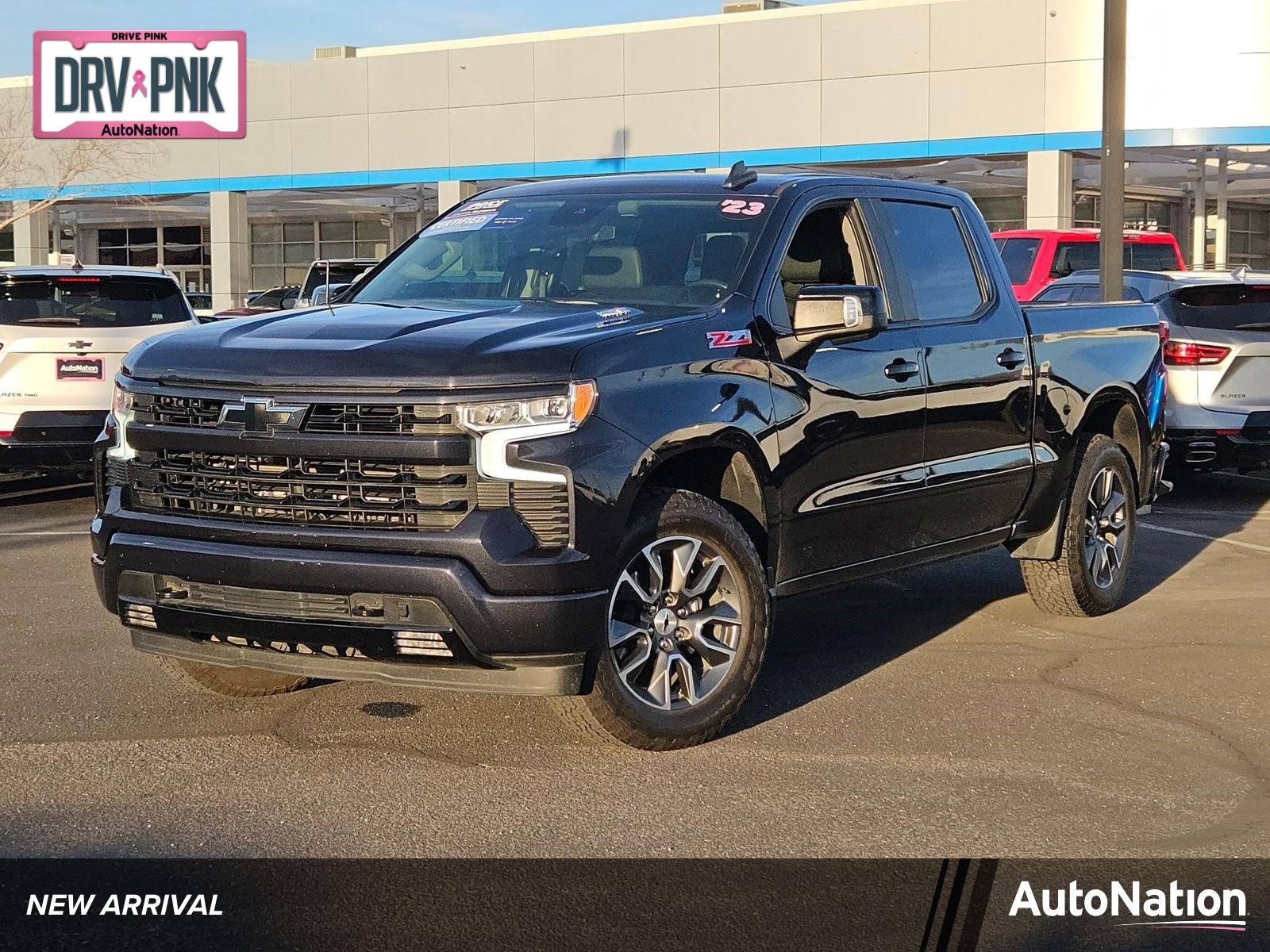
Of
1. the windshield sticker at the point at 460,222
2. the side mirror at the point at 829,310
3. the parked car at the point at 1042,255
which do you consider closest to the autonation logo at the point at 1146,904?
the side mirror at the point at 829,310

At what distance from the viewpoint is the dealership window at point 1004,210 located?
41406 millimetres

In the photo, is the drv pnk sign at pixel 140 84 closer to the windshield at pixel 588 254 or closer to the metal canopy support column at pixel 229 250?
the metal canopy support column at pixel 229 250

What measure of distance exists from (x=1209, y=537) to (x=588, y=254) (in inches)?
246

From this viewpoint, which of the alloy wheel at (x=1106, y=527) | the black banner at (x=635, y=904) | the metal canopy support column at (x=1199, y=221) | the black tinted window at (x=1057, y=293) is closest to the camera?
the black banner at (x=635, y=904)

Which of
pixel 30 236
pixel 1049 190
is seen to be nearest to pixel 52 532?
pixel 1049 190

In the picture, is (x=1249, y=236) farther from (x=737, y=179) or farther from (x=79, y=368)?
(x=737, y=179)

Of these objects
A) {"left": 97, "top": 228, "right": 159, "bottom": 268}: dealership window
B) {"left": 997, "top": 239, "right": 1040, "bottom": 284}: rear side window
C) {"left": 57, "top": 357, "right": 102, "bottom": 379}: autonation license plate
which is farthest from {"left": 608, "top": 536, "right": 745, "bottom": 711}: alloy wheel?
{"left": 97, "top": 228, "right": 159, "bottom": 268}: dealership window

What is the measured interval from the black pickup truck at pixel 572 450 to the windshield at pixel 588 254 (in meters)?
0.01

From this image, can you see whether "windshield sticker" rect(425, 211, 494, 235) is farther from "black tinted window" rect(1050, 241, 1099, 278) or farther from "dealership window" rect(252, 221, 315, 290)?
"dealership window" rect(252, 221, 315, 290)

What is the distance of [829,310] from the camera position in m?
6.12

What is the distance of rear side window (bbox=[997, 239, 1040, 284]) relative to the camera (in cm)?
1898

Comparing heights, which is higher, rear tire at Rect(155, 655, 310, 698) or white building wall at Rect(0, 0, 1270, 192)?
white building wall at Rect(0, 0, 1270, 192)

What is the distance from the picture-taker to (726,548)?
5691 mm

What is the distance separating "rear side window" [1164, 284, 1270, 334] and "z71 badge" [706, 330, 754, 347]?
7604 millimetres
